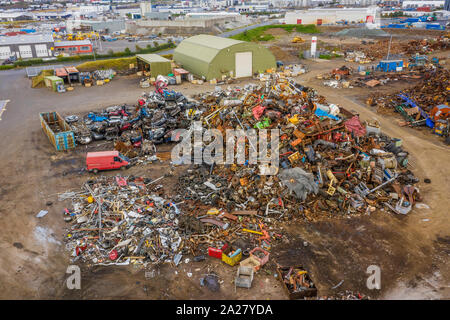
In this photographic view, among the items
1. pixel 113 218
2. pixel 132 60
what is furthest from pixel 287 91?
pixel 132 60

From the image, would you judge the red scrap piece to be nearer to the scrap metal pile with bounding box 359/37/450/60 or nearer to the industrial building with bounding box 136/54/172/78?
the industrial building with bounding box 136/54/172/78

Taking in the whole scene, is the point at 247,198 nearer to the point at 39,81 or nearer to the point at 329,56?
the point at 39,81

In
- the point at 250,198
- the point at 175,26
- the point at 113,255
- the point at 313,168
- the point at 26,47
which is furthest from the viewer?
the point at 175,26

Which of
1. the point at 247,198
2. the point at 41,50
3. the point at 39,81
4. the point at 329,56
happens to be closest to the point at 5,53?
the point at 41,50

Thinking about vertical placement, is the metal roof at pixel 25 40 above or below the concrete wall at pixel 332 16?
below

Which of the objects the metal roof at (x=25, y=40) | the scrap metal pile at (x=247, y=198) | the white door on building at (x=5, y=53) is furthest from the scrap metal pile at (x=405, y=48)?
the white door on building at (x=5, y=53)

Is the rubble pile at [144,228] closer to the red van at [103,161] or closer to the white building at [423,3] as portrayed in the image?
the red van at [103,161]
